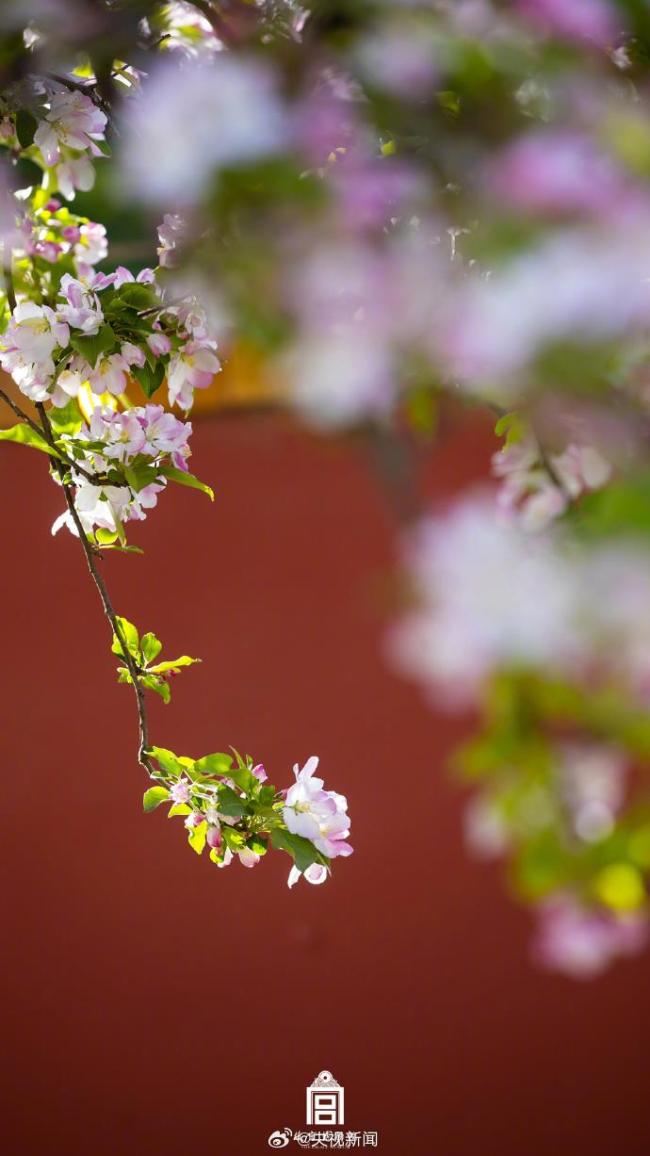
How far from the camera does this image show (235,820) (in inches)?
48.7

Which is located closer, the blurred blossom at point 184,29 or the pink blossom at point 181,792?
the blurred blossom at point 184,29

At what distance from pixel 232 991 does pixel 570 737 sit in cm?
270

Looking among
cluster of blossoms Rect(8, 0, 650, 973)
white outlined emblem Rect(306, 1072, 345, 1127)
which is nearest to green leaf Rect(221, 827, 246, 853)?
cluster of blossoms Rect(8, 0, 650, 973)

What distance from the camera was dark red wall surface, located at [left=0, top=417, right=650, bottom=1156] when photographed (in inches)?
116

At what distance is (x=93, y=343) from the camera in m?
1.20

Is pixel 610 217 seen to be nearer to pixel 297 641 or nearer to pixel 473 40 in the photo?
pixel 473 40

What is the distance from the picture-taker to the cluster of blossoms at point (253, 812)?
3.92ft

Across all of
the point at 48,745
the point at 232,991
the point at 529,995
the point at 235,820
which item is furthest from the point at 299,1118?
the point at 235,820

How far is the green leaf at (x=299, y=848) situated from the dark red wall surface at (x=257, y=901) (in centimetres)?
173

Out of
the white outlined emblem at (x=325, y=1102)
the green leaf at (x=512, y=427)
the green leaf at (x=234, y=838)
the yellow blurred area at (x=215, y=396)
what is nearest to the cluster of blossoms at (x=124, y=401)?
the green leaf at (x=234, y=838)

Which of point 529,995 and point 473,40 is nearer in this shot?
point 473,40
